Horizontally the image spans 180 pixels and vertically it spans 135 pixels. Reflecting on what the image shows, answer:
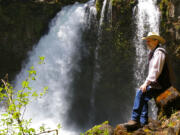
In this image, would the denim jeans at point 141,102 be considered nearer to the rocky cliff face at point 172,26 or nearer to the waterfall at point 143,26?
the waterfall at point 143,26

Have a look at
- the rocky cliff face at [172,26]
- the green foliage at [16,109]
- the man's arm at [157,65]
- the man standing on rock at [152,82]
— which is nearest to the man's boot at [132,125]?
the man standing on rock at [152,82]

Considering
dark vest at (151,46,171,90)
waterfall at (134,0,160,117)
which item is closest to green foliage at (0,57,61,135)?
dark vest at (151,46,171,90)

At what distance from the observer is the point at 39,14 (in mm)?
12891

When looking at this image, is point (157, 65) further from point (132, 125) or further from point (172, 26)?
point (172, 26)

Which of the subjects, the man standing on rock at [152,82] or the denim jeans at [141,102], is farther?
the denim jeans at [141,102]

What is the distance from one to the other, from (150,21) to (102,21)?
8.82ft

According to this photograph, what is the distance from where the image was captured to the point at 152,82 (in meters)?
3.18

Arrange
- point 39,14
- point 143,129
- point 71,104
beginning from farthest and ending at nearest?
Answer: point 39,14
point 71,104
point 143,129

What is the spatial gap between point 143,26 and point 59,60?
5089 millimetres

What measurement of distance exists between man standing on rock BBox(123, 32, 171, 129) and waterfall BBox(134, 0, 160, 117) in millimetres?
8295

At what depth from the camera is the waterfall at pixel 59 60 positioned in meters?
11.6

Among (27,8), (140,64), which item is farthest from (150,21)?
(27,8)

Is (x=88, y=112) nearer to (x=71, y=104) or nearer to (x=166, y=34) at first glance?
(x=71, y=104)

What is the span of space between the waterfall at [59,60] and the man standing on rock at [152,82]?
8.51 m
